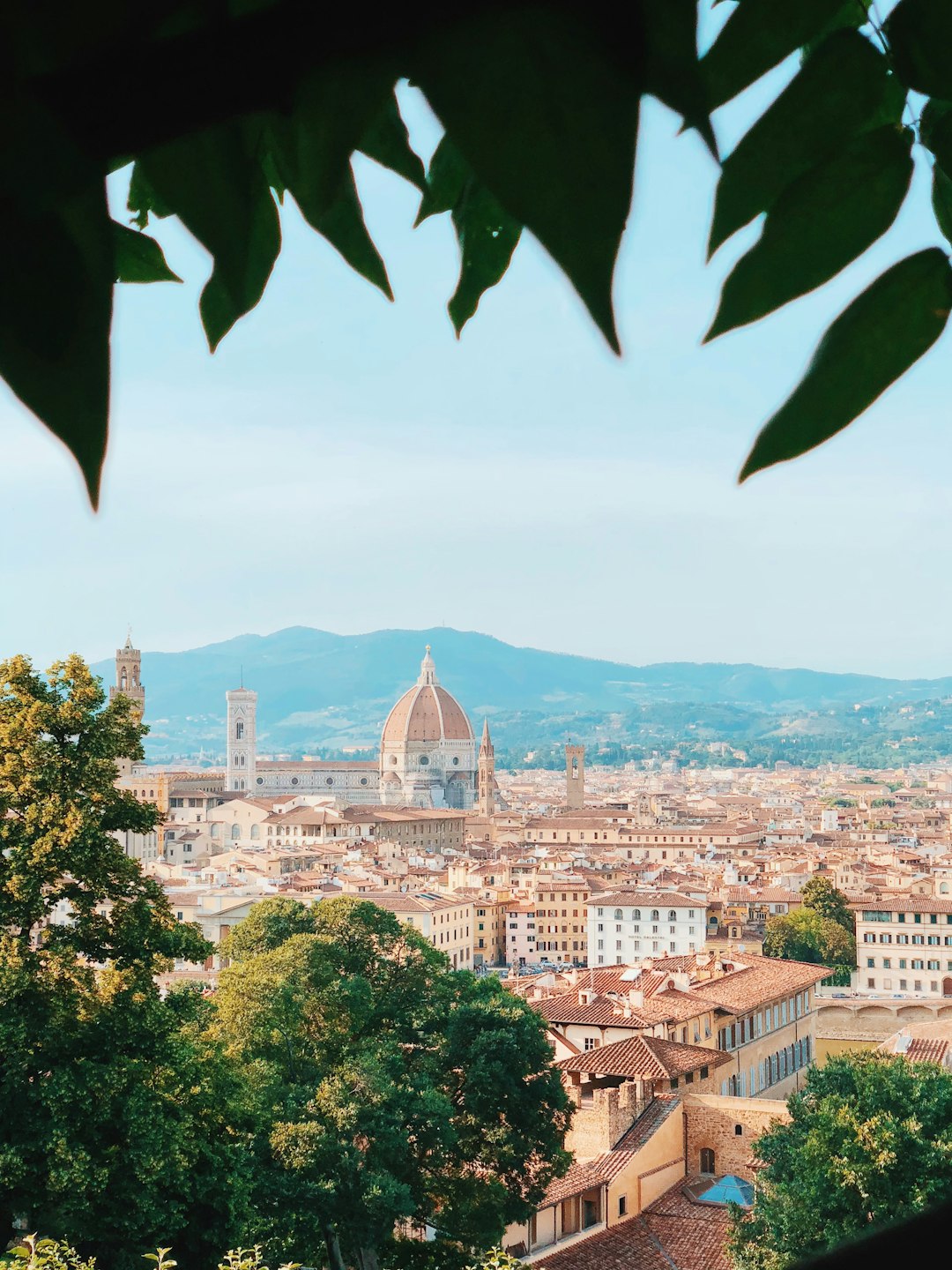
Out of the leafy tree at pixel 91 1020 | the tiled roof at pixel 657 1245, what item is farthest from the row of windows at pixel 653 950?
the leafy tree at pixel 91 1020

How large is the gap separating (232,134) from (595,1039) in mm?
12914

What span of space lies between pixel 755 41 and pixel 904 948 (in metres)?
24.4

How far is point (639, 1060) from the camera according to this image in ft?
36.9

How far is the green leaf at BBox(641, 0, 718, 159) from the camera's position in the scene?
0.83 ft

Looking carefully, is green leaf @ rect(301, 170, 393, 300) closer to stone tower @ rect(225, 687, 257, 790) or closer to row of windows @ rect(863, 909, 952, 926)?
row of windows @ rect(863, 909, 952, 926)

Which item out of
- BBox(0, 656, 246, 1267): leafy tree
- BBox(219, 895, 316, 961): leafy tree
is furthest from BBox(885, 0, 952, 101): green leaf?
BBox(219, 895, 316, 961): leafy tree

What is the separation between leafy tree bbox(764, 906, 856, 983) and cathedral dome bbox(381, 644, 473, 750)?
30.0 metres

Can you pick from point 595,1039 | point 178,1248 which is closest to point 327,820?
point 595,1039

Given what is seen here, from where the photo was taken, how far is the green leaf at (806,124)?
0.32m

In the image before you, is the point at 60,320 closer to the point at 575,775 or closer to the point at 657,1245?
the point at 657,1245

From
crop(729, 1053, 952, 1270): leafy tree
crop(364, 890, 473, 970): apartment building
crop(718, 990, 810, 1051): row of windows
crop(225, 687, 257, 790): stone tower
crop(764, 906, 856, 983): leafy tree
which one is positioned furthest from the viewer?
crop(225, 687, 257, 790): stone tower

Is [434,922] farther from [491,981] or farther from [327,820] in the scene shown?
[327,820]

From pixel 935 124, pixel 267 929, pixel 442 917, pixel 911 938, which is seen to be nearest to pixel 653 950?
pixel 442 917

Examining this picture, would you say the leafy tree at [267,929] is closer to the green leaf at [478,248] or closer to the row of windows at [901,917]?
the green leaf at [478,248]
